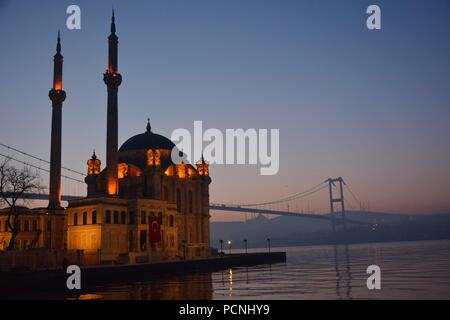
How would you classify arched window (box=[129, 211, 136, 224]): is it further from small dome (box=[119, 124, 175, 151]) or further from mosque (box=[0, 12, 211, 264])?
small dome (box=[119, 124, 175, 151])

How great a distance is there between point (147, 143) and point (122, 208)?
20636mm

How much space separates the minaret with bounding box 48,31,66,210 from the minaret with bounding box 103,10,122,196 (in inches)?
412

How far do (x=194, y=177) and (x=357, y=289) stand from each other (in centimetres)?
5576

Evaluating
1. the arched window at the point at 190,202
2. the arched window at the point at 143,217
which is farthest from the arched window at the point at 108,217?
the arched window at the point at 190,202

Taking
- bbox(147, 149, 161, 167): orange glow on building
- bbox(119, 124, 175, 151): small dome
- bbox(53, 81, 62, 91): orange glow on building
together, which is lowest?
bbox(147, 149, 161, 167): orange glow on building

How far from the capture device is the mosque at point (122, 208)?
65.9 meters

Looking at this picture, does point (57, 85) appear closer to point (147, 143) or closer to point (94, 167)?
A: point (94, 167)

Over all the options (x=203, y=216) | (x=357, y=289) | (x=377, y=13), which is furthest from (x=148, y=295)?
(x=203, y=216)

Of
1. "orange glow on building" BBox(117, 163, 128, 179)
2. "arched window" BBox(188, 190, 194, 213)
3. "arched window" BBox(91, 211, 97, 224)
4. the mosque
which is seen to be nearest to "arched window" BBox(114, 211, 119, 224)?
the mosque

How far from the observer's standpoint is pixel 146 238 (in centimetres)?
7056

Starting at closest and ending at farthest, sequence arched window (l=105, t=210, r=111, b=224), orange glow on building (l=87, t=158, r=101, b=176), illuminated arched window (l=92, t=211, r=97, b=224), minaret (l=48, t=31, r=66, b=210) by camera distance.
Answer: illuminated arched window (l=92, t=211, r=97, b=224) < arched window (l=105, t=210, r=111, b=224) < minaret (l=48, t=31, r=66, b=210) < orange glow on building (l=87, t=158, r=101, b=176)

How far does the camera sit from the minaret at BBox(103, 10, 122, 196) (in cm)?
7006

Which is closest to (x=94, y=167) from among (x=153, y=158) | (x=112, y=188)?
(x=153, y=158)

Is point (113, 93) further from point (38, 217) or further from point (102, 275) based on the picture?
point (102, 275)
